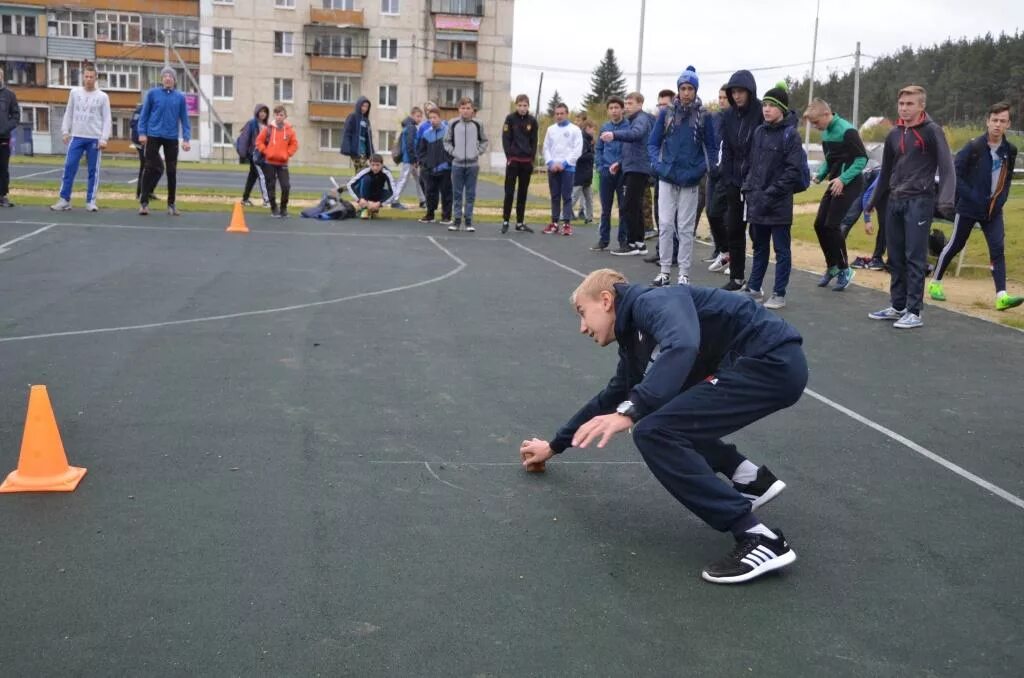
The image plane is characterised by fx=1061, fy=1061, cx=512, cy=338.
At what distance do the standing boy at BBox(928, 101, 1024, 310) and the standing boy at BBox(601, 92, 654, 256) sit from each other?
4.49 m

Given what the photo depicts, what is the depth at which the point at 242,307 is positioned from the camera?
9875 millimetres

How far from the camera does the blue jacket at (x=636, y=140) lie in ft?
48.1

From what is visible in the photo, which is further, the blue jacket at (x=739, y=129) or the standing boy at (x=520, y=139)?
the standing boy at (x=520, y=139)

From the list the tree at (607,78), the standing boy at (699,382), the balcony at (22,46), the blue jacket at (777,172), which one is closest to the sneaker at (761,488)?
the standing boy at (699,382)

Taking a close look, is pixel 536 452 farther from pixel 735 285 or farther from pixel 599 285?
pixel 735 285

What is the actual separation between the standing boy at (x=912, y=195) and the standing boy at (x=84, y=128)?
1270cm

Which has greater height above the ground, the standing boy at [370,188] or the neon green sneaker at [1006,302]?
the standing boy at [370,188]

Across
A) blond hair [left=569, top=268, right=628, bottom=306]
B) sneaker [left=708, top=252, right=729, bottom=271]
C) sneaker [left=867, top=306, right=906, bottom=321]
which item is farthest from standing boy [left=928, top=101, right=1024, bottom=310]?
blond hair [left=569, top=268, right=628, bottom=306]

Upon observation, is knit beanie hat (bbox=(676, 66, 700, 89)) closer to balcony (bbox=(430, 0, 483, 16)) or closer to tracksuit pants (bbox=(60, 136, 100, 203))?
tracksuit pants (bbox=(60, 136, 100, 203))

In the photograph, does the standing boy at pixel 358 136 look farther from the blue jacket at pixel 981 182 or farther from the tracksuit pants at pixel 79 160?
the blue jacket at pixel 981 182

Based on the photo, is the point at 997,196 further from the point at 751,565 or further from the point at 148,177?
the point at 148,177

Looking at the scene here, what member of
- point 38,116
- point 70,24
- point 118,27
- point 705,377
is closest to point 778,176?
point 705,377

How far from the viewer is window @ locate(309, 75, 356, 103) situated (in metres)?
79.0

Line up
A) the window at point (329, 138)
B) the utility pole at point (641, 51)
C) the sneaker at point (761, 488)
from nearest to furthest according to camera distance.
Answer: the sneaker at point (761, 488)
the utility pole at point (641, 51)
the window at point (329, 138)
